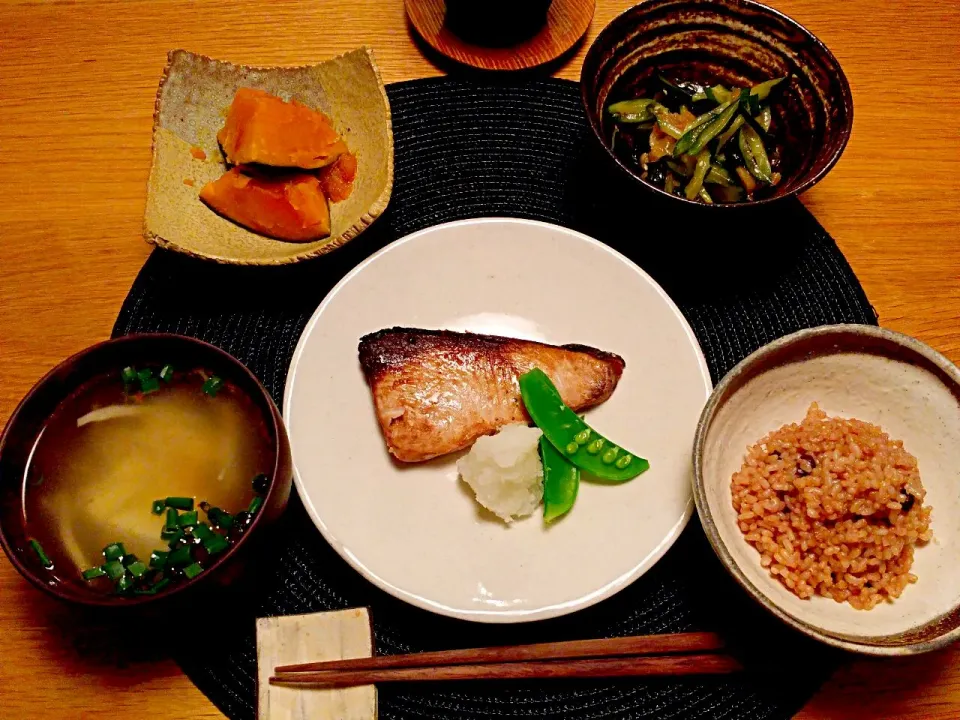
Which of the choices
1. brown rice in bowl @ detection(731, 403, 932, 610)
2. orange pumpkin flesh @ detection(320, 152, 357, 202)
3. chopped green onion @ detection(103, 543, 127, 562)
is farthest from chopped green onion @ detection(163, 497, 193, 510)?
brown rice in bowl @ detection(731, 403, 932, 610)

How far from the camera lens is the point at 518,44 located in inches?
97.6

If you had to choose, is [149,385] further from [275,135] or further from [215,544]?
[275,135]

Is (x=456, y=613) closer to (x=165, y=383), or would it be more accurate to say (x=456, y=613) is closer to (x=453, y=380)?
(x=453, y=380)

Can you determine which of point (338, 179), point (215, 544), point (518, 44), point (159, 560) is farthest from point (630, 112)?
point (159, 560)

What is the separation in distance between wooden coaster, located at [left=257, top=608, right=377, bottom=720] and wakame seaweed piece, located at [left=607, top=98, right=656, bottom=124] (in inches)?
60.9

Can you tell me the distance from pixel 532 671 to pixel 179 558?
855 millimetres

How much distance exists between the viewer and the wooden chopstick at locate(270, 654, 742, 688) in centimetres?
175

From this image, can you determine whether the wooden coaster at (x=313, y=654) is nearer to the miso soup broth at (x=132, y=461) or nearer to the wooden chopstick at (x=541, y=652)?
the wooden chopstick at (x=541, y=652)

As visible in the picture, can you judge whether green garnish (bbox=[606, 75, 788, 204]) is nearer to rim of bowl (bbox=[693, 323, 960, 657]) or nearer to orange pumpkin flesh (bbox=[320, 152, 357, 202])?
rim of bowl (bbox=[693, 323, 960, 657])

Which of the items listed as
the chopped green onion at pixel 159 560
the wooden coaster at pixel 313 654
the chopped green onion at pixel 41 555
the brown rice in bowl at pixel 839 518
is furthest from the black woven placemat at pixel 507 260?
the chopped green onion at pixel 41 555

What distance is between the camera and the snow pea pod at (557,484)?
185 cm

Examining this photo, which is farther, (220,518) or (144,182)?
(144,182)

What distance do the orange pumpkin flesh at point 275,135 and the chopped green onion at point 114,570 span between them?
3.73 feet

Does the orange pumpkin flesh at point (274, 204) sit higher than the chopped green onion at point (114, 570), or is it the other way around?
the orange pumpkin flesh at point (274, 204)
